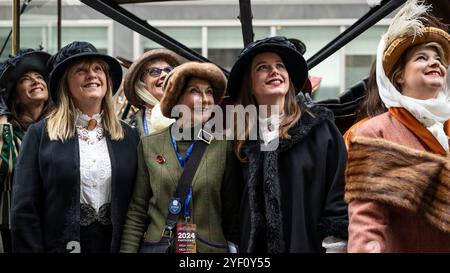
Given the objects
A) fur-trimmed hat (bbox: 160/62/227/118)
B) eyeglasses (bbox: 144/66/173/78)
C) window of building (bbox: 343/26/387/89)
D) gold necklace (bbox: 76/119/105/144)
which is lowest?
gold necklace (bbox: 76/119/105/144)

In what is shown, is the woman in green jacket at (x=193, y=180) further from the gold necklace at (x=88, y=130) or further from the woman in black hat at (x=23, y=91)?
the woman in black hat at (x=23, y=91)

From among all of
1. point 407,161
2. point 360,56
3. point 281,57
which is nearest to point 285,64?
point 281,57

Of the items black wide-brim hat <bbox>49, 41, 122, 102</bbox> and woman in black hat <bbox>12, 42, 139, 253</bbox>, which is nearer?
woman in black hat <bbox>12, 42, 139, 253</bbox>

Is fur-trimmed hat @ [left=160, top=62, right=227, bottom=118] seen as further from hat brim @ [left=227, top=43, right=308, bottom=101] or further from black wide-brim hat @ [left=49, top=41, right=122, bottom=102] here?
black wide-brim hat @ [left=49, top=41, right=122, bottom=102]

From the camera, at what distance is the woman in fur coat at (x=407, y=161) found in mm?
3932

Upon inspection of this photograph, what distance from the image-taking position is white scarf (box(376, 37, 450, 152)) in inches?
164

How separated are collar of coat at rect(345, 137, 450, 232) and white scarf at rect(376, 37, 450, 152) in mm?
191

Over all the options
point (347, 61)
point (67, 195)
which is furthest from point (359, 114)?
point (347, 61)

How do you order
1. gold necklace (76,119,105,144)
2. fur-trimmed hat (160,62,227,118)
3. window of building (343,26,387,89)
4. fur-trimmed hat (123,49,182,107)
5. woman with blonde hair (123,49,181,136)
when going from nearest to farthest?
1. fur-trimmed hat (160,62,227,118)
2. gold necklace (76,119,105,144)
3. woman with blonde hair (123,49,181,136)
4. fur-trimmed hat (123,49,182,107)
5. window of building (343,26,387,89)

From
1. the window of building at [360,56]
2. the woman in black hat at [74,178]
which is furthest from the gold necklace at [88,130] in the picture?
the window of building at [360,56]

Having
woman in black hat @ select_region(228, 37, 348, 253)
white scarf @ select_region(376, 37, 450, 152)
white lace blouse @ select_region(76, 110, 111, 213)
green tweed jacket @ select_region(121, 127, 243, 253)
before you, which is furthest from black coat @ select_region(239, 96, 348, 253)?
white lace blouse @ select_region(76, 110, 111, 213)

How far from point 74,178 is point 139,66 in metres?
1.93

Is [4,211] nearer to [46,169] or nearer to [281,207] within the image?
[46,169]
